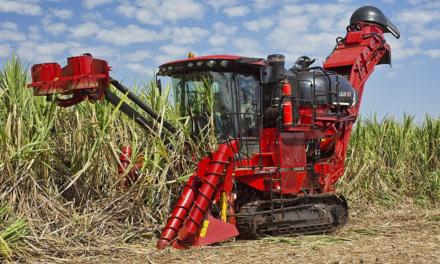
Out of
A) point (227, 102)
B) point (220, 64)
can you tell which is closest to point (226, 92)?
point (227, 102)

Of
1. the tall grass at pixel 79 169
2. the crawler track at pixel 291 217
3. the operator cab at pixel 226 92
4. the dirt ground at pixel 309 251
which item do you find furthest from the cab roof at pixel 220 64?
the dirt ground at pixel 309 251

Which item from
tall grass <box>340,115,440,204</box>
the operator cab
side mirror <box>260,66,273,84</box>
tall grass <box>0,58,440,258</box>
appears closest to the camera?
tall grass <box>0,58,440,258</box>

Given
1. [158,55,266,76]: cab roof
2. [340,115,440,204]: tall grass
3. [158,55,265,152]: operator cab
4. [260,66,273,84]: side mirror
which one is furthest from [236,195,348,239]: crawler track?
[340,115,440,204]: tall grass

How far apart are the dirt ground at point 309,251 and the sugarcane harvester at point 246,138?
0.92 feet

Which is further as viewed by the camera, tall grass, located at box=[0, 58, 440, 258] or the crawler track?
the crawler track

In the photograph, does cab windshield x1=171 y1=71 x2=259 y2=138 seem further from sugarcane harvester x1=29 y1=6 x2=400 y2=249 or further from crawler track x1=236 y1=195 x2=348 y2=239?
crawler track x1=236 y1=195 x2=348 y2=239

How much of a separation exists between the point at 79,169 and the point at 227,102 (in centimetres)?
168

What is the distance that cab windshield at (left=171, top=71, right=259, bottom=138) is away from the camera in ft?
20.9

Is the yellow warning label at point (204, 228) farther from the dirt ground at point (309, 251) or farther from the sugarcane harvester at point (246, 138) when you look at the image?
the dirt ground at point (309, 251)

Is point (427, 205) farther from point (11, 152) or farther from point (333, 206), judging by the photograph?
point (11, 152)

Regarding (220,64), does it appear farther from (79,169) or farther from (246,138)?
(79,169)

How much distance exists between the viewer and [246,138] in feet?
21.1

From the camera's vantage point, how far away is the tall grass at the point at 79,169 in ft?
17.4

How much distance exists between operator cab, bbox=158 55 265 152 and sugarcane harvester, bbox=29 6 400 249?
11 millimetres
